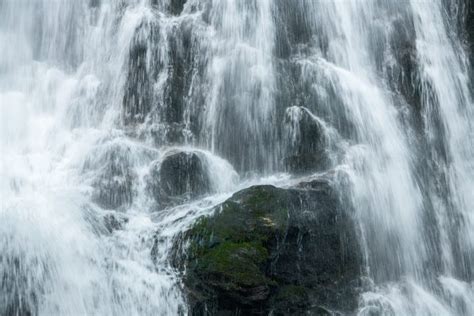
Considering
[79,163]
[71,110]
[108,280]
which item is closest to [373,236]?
[108,280]

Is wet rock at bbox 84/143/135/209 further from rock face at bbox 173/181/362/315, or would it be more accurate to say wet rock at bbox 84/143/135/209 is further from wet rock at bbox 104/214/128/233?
rock face at bbox 173/181/362/315

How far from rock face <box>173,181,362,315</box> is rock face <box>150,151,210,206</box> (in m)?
2.11

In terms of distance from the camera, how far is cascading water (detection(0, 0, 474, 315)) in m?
11.3

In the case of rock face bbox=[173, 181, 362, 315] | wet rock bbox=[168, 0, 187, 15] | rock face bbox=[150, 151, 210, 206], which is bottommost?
rock face bbox=[173, 181, 362, 315]

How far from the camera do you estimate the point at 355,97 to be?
15891mm

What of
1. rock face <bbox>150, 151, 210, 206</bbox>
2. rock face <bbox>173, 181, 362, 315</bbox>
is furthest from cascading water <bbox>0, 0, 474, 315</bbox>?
rock face <bbox>173, 181, 362, 315</bbox>

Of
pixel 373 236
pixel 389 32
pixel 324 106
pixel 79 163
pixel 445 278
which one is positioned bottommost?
pixel 445 278

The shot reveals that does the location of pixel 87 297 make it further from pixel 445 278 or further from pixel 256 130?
pixel 445 278

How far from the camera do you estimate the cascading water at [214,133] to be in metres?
11.3

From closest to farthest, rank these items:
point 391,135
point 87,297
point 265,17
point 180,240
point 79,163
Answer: point 87,297 → point 180,240 → point 79,163 → point 391,135 → point 265,17

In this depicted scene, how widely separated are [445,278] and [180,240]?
22.3ft

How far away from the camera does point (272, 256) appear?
11.5 metres

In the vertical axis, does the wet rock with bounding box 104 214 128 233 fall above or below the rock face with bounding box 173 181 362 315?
above

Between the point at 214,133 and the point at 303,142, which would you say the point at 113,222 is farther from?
the point at 303,142
